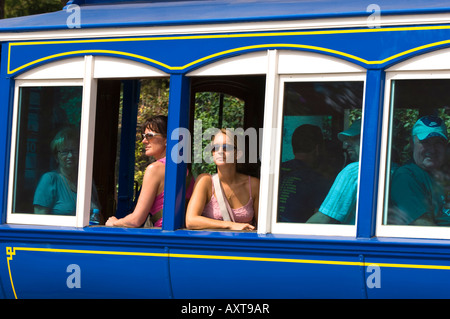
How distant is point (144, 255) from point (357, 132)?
5.06ft

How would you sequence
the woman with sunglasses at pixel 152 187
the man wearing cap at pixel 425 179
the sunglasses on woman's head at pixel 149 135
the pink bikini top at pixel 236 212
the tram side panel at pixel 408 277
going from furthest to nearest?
the sunglasses on woman's head at pixel 149 135 < the woman with sunglasses at pixel 152 187 < the pink bikini top at pixel 236 212 < the man wearing cap at pixel 425 179 < the tram side panel at pixel 408 277

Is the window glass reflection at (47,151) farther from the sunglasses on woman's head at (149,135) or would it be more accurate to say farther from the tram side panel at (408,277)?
the tram side panel at (408,277)

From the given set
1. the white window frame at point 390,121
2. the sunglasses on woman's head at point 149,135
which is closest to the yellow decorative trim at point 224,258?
the white window frame at point 390,121

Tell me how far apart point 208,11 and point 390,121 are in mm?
1422

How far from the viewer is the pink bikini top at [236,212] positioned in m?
5.24

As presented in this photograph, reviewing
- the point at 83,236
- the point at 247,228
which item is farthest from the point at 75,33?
the point at 247,228

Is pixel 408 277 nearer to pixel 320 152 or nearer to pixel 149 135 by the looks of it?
pixel 320 152

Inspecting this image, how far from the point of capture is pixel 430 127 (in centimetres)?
468

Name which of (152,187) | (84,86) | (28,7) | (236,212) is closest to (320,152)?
(236,212)

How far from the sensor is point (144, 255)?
16.8 ft

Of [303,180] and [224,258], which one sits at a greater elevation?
[303,180]

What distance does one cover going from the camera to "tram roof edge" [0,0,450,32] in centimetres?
479

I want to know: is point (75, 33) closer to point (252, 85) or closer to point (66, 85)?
point (66, 85)
